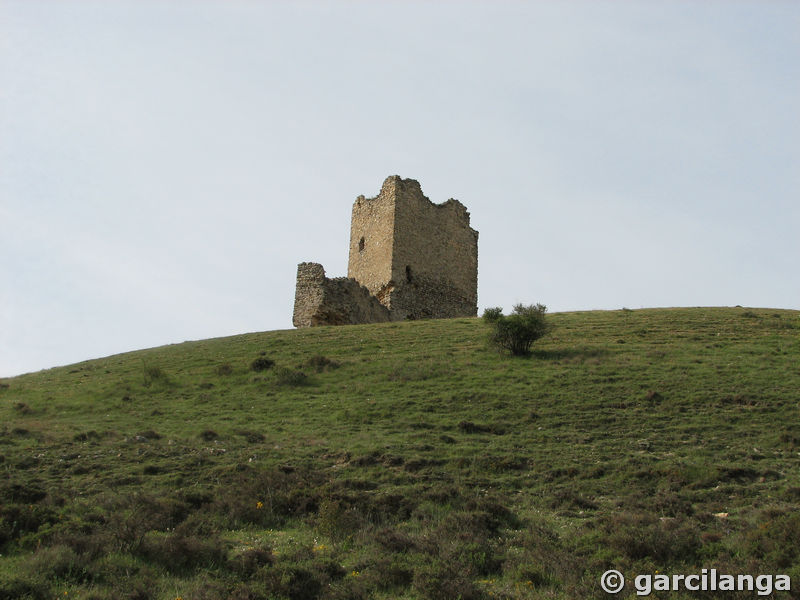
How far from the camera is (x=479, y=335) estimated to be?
2788cm

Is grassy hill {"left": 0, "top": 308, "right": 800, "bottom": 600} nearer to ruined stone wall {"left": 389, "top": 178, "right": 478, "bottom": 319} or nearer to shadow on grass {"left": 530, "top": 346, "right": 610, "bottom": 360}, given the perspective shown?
shadow on grass {"left": 530, "top": 346, "right": 610, "bottom": 360}

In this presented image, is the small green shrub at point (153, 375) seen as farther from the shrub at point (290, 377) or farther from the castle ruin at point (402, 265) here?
Answer: the castle ruin at point (402, 265)

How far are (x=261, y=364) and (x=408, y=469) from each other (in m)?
10.9

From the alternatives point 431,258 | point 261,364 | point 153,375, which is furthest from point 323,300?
point 153,375

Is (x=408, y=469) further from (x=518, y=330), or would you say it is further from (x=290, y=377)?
(x=518, y=330)

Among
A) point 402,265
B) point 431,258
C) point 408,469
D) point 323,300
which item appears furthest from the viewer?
point 431,258

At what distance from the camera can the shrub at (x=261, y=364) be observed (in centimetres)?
2450

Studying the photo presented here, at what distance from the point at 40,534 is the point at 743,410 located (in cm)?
1458

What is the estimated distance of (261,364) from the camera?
24.7m

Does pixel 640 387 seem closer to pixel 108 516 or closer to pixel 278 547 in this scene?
pixel 278 547

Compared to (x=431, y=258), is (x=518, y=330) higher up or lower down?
lower down

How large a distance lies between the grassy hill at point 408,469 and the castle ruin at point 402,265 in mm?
7233

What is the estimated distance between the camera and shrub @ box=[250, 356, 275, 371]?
24500 millimetres

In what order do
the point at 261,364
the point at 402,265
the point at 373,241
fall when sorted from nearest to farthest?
the point at 261,364 → the point at 402,265 → the point at 373,241
